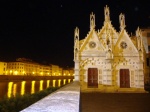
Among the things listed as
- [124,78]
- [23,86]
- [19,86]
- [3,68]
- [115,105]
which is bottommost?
[23,86]

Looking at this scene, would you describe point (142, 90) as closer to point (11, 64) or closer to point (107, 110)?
point (107, 110)

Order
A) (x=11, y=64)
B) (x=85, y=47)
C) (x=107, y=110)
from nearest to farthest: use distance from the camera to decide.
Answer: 1. (x=107, y=110)
2. (x=85, y=47)
3. (x=11, y=64)

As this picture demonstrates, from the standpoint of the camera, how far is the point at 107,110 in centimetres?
1051

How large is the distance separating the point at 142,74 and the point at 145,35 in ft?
48.7

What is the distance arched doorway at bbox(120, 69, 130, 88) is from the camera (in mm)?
21877

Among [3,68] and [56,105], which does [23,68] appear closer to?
[3,68]

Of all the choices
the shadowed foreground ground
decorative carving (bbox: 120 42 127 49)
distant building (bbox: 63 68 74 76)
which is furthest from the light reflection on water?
distant building (bbox: 63 68 74 76)

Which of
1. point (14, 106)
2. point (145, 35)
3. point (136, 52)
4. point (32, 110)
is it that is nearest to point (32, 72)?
point (145, 35)

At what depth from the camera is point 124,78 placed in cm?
2198

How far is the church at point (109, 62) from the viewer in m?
21.6

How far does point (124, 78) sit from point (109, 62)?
2.84 metres

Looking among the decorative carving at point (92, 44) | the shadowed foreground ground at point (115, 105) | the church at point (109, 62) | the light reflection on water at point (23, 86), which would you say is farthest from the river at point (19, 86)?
the shadowed foreground ground at point (115, 105)

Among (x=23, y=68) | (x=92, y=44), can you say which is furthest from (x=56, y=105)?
(x=23, y=68)

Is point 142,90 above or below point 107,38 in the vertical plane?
below
